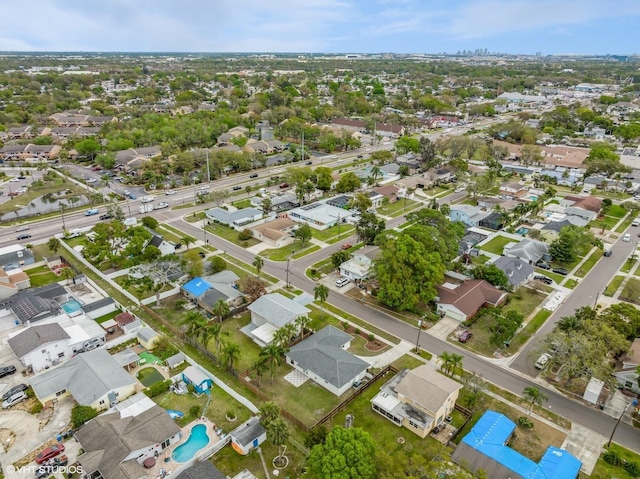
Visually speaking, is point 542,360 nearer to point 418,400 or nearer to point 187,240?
point 418,400

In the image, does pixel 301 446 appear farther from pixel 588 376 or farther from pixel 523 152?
pixel 523 152

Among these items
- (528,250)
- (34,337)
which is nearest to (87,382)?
(34,337)

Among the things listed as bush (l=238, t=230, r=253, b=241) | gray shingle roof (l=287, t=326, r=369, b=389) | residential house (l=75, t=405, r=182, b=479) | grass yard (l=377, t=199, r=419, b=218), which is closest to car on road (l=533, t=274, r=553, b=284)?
grass yard (l=377, t=199, r=419, b=218)

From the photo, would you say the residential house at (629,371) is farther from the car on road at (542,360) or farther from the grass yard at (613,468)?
the grass yard at (613,468)

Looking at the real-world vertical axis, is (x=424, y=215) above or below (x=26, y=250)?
above

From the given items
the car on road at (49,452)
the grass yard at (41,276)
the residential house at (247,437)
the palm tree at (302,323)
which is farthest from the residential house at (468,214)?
the car on road at (49,452)

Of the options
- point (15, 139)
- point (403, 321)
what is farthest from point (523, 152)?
point (15, 139)
